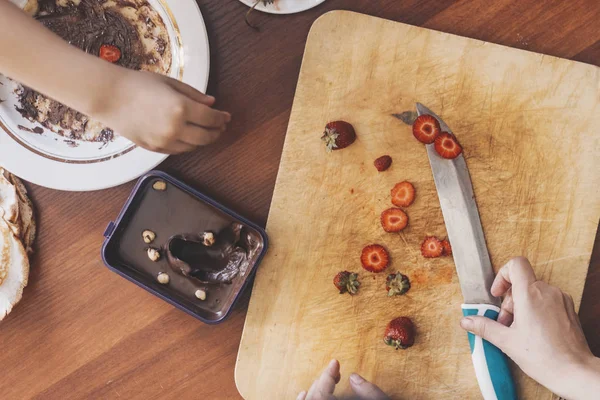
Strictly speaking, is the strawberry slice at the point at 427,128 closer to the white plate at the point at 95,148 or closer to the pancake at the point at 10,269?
the white plate at the point at 95,148

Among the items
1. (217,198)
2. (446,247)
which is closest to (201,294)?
(217,198)

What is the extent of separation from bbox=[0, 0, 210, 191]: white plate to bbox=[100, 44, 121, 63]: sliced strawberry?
128mm

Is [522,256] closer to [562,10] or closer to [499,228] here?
[499,228]

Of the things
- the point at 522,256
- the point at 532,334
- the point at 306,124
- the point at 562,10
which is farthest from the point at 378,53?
the point at 532,334

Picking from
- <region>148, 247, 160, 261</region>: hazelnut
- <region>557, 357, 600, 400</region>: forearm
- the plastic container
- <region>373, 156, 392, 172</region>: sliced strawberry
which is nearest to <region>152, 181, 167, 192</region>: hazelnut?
the plastic container

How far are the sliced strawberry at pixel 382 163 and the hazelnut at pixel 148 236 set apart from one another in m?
0.51

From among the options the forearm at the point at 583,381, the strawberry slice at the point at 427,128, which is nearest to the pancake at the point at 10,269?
the strawberry slice at the point at 427,128

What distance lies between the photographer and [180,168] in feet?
3.98

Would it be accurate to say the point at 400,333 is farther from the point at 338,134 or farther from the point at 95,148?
the point at 95,148

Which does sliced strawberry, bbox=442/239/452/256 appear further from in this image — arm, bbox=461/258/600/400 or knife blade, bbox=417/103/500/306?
arm, bbox=461/258/600/400

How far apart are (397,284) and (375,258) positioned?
7 centimetres

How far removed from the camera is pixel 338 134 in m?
1.15

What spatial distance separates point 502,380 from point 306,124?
0.68 metres

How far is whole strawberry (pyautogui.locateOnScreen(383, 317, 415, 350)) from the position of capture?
1.15m
